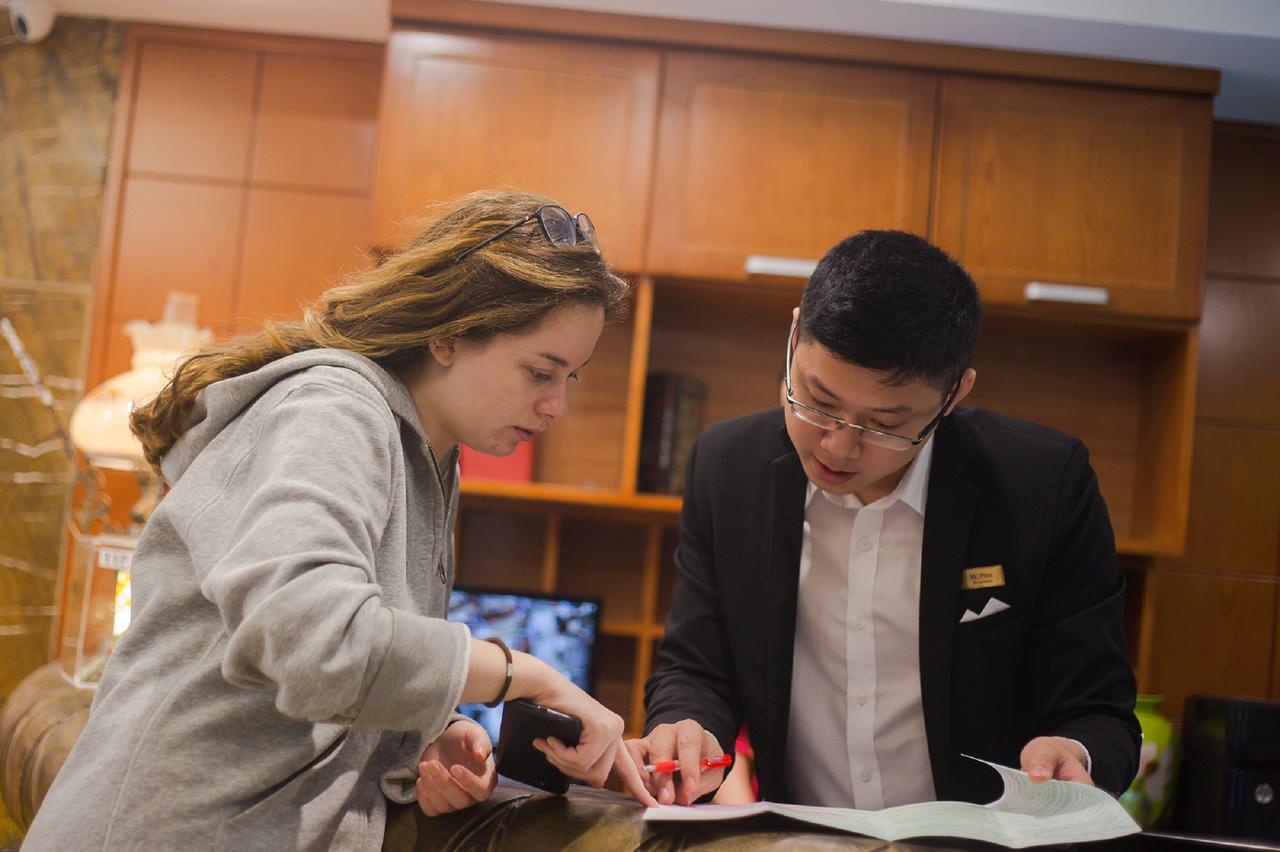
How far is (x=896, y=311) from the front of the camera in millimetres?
1404

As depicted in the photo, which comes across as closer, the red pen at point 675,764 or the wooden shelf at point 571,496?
the red pen at point 675,764

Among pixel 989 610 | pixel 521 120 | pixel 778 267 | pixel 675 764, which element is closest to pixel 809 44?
pixel 778 267

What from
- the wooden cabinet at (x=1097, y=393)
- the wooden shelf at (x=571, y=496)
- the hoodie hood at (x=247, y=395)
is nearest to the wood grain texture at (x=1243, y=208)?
the wooden cabinet at (x=1097, y=393)

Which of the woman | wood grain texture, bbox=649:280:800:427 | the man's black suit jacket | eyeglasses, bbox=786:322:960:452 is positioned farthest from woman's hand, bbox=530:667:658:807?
wood grain texture, bbox=649:280:800:427

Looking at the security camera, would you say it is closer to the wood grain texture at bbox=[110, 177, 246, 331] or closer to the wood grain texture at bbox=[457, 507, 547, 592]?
the wood grain texture at bbox=[110, 177, 246, 331]

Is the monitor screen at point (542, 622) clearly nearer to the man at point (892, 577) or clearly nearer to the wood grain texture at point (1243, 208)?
the man at point (892, 577)

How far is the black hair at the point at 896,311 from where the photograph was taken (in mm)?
1398

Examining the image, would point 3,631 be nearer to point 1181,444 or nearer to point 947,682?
point 947,682

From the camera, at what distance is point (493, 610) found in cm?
305

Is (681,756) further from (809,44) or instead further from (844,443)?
(809,44)

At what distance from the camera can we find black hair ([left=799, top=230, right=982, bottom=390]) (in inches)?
55.1

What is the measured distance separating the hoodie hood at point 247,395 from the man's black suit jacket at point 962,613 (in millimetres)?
641

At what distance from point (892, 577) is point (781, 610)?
180 mm

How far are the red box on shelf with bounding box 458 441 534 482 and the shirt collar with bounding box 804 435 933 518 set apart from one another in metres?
1.62
